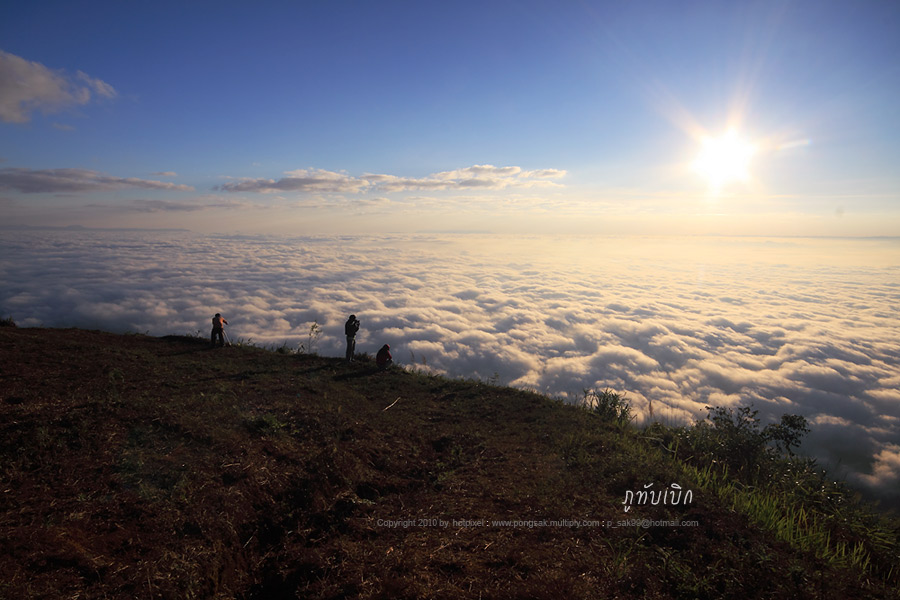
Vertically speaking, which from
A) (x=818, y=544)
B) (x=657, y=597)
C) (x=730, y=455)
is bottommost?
(x=730, y=455)

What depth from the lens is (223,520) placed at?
462 centimetres

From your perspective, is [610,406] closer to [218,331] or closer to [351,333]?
[351,333]

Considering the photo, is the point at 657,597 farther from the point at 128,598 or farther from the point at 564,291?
the point at 564,291

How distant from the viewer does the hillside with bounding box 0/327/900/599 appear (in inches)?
154

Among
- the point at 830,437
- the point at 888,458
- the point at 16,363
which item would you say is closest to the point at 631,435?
the point at 16,363

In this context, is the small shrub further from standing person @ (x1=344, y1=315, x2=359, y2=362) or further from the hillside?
standing person @ (x1=344, y1=315, x2=359, y2=362)

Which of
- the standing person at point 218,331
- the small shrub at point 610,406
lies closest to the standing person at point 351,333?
the standing person at point 218,331

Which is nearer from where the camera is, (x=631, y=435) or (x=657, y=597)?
(x=657, y=597)

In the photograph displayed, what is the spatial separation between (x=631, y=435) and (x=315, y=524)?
8368mm

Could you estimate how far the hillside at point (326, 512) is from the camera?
154 inches

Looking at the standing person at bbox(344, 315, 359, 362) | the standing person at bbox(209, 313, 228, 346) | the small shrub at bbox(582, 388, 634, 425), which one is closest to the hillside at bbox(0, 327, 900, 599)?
the small shrub at bbox(582, 388, 634, 425)

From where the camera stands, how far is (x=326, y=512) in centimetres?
526

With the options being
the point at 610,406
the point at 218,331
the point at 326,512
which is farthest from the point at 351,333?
the point at 326,512

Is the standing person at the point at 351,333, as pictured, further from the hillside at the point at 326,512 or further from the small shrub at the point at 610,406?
the small shrub at the point at 610,406
